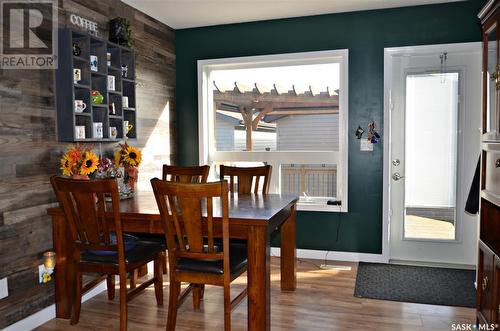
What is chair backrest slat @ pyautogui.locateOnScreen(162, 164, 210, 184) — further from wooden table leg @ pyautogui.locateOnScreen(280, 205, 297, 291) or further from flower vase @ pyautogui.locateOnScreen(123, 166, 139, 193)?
wooden table leg @ pyautogui.locateOnScreen(280, 205, 297, 291)

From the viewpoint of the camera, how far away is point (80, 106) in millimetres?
3078

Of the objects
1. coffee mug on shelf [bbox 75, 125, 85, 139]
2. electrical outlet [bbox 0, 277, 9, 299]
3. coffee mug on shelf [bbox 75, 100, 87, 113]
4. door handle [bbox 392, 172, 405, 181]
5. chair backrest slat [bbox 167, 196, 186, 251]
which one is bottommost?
electrical outlet [bbox 0, 277, 9, 299]

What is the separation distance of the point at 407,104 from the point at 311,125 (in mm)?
982

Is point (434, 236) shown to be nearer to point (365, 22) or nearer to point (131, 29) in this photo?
point (365, 22)

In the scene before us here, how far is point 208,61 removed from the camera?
4.68 metres

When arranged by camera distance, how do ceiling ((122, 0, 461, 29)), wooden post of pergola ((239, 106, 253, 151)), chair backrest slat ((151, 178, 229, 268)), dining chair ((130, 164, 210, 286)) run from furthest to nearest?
wooden post of pergola ((239, 106, 253, 151))
ceiling ((122, 0, 461, 29))
dining chair ((130, 164, 210, 286))
chair backrest slat ((151, 178, 229, 268))

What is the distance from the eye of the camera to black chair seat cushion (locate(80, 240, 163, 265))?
2.71 metres

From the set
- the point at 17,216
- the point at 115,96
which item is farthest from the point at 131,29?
the point at 17,216

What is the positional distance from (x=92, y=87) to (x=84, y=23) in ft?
1.69

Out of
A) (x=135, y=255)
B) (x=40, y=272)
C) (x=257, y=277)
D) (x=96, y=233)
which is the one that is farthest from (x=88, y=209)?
(x=257, y=277)

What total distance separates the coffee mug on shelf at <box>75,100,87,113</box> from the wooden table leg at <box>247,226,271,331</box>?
5.23ft

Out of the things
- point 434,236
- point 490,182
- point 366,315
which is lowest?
point 366,315

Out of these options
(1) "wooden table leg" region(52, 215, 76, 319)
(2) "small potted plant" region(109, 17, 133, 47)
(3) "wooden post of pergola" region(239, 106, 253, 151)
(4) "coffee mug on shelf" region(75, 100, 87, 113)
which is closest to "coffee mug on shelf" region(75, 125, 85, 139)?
(4) "coffee mug on shelf" region(75, 100, 87, 113)

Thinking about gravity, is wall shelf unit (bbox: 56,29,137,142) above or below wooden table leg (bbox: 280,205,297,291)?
above
